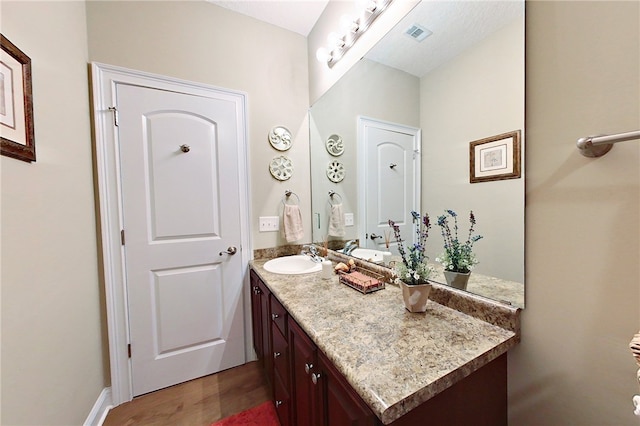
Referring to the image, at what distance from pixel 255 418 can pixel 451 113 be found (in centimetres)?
195

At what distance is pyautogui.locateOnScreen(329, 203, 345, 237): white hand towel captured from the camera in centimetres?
186

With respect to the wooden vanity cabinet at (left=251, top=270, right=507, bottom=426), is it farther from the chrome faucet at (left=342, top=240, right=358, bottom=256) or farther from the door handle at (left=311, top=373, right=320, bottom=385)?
the chrome faucet at (left=342, top=240, right=358, bottom=256)

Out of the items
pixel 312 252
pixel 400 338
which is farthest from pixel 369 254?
pixel 400 338

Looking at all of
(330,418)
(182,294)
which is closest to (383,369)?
(330,418)

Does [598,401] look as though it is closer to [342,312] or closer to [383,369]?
[383,369]

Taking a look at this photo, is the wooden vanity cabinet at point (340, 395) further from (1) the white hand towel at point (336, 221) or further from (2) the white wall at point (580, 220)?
(1) the white hand towel at point (336, 221)

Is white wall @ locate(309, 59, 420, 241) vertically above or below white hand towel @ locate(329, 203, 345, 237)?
above

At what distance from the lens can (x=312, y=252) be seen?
1.89 m

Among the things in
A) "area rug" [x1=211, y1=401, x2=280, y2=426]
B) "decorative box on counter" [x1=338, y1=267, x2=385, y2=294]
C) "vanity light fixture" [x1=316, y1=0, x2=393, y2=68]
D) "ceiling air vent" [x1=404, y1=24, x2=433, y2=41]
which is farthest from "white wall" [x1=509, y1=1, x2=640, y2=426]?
"area rug" [x1=211, y1=401, x2=280, y2=426]

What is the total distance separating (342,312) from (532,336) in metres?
0.62

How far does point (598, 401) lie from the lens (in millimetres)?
634

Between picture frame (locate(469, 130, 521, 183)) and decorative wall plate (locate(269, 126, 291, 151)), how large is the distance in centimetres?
143

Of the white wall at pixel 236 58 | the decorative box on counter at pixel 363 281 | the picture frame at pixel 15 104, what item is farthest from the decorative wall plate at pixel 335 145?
the picture frame at pixel 15 104

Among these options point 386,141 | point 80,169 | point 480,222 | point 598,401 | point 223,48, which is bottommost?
point 598,401
